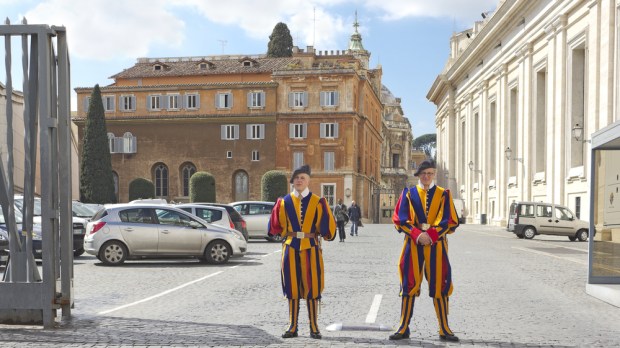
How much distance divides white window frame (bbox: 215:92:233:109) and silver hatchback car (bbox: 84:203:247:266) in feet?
175

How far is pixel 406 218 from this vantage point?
7824 mm

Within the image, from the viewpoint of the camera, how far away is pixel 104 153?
203ft

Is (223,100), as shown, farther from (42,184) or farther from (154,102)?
(42,184)

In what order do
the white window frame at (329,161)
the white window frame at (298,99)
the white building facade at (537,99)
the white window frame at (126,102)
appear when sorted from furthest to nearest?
the white window frame at (126,102)
the white window frame at (298,99)
the white window frame at (329,161)
the white building facade at (537,99)

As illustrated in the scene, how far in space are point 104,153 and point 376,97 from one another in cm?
3381

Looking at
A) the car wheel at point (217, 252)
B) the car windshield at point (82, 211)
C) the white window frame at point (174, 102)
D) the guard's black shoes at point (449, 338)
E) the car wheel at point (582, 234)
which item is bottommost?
the car wheel at point (582, 234)

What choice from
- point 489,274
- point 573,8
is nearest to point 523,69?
point 573,8

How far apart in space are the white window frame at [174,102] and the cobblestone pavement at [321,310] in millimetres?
55157

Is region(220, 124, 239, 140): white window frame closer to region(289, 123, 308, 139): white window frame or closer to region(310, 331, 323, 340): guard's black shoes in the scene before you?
region(289, 123, 308, 139): white window frame

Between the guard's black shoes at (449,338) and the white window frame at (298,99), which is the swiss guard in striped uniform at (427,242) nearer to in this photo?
the guard's black shoes at (449,338)

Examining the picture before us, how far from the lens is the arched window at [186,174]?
237 feet

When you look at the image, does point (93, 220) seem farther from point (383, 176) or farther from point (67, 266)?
point (383, 176)

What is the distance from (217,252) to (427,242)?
11.7 metres

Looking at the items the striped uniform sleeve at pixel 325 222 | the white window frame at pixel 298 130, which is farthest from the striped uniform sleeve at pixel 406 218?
the white window frame at pixel 298 130
